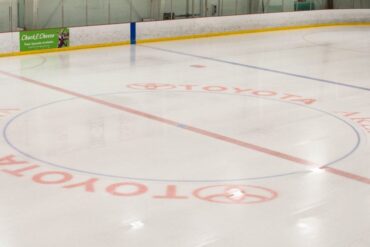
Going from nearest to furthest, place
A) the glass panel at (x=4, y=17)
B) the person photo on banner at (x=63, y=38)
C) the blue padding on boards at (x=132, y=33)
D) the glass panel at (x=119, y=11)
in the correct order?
the glass panel at (x=4, y=17) < the person photo on banner at (x=63, y=38) < the blue padding on boards at (x=132, y=33) < the glass panel at (x=119, y=11)

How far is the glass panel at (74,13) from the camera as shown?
23234 mm

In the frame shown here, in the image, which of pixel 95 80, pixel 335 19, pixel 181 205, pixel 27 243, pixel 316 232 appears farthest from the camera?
pixel 335 19

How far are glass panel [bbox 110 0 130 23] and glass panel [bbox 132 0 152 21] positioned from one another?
0.90 ft

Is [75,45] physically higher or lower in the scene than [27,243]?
higher

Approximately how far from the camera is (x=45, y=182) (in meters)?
9.24

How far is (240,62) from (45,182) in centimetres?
1165

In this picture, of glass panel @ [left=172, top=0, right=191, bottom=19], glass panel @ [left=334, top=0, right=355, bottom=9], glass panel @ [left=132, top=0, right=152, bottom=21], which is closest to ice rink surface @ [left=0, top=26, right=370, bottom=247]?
glass panel @ [left=132, top=0, right=152, bottom=21]

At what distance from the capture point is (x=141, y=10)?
25.3 meters

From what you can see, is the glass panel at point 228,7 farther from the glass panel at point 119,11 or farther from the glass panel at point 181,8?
the glass panel at point 119,11

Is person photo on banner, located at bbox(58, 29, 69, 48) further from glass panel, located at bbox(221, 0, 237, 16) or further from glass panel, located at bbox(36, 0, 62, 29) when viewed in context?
glass panel, located at bbox(221, 0, 237, 16)

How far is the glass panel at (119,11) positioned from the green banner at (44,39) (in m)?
2.99

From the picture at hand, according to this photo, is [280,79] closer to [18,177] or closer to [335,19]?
[18,177]

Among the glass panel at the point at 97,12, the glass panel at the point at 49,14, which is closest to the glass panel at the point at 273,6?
the glass panel at the point at 97,12

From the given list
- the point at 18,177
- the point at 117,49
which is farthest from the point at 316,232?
the point at 117,49
